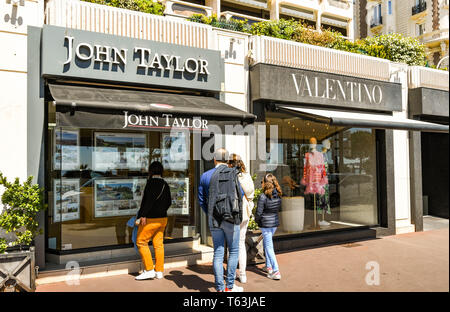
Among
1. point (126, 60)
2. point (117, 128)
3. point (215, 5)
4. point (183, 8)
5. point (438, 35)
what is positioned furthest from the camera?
point (215, 5)

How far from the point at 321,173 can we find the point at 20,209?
608 cm

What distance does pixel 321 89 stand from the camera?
25.8 feet

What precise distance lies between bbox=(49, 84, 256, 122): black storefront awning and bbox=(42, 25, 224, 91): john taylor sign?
25 centimetres

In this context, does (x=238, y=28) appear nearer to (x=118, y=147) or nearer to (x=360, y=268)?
(x=118, y=147)

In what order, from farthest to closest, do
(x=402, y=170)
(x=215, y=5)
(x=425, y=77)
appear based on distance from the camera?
(x=215, y=5)
(x=425, y=77)
(x=402, y=170)

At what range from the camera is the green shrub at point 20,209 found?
190 inches

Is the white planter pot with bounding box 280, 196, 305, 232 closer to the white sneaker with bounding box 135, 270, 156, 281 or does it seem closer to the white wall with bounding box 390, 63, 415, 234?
the white wall with bounding box 390, 63, 415, 234

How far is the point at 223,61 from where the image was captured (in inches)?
275

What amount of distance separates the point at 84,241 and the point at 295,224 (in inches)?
166

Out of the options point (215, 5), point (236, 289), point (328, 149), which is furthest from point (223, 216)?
point (215, 5)

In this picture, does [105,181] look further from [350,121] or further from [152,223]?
[350,121]

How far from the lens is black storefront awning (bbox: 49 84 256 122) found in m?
4.87

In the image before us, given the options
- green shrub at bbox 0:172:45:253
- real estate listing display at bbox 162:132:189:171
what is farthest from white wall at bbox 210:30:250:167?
green shrub at bbox 0:172:45:253
